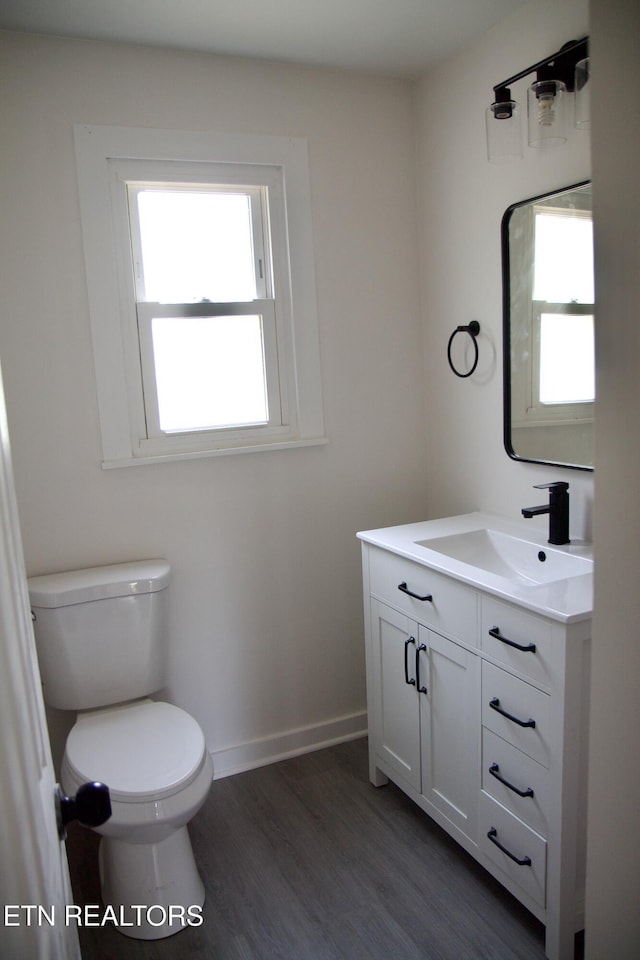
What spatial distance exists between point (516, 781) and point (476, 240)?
173 centimetres

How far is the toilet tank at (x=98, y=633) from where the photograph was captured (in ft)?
6.96

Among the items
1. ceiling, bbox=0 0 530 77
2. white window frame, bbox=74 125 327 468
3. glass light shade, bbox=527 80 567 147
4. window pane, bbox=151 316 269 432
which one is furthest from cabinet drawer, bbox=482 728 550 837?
ceiling, bbox=0 0 530 77

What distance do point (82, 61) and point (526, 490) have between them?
6.43 feet

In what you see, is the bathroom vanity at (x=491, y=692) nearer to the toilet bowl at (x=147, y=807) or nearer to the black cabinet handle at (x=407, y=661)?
the black cabinet handle at (x=407, y=661)

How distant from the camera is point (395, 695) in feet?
7.52

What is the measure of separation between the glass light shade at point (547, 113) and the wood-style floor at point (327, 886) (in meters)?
2.08

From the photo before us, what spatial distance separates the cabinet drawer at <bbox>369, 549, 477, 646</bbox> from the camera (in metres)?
1.90

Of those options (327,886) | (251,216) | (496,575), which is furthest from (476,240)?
(327,886)

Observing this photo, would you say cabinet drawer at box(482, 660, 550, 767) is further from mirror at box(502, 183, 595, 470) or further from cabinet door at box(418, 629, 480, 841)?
mirror at box(502, 183, 595, 470)

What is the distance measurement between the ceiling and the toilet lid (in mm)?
2044

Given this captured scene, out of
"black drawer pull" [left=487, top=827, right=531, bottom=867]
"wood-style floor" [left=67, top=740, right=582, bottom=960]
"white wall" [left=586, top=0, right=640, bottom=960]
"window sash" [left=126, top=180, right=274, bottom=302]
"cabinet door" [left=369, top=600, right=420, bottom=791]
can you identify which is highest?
"window sash" [left=126, top=180, right=274, bottom=302]

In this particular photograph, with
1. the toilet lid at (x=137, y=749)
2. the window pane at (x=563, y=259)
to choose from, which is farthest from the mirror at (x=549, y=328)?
the toilet lid at (x=137, y=749)

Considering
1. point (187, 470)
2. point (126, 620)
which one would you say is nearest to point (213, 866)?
point (126, 620)

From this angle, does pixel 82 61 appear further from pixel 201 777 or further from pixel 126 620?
pixel 201 777
